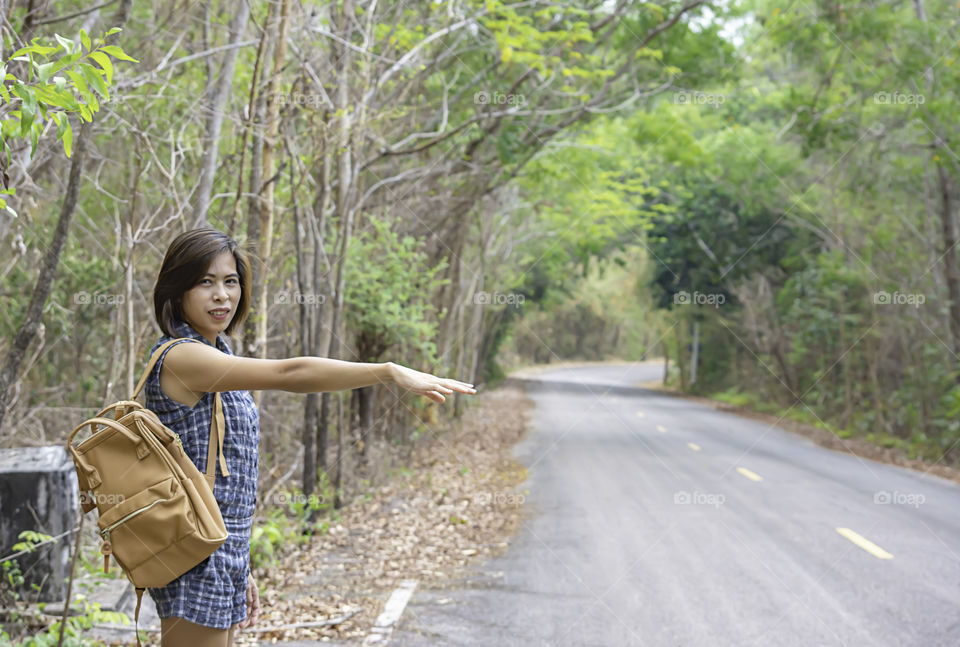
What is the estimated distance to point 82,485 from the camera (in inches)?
105

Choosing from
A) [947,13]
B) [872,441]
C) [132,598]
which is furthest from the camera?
[872,441]

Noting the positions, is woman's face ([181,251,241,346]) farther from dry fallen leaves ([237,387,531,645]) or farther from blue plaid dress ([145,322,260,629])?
dry fallen leaves ([237,387,531,645])

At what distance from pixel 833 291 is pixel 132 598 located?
20489 millimetres

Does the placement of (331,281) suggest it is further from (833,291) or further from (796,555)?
(833,291)

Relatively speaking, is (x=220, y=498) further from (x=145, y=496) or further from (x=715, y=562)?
(x=715, y=562)

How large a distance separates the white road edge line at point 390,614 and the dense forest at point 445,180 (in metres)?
2.34

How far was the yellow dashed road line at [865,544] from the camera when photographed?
8203 mm

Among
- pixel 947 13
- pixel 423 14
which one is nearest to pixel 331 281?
pixel 423 14

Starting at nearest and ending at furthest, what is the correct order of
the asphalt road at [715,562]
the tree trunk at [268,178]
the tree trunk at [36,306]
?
the tree trunk at [36,306] < the asphalt road at [715,562] < the tree trunk at [268,178]

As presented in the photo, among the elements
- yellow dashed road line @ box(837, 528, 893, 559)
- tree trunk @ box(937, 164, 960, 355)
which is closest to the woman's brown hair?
yellow dashed road line @ box(837, 528, 893, 559)

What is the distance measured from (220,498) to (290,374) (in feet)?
1.72

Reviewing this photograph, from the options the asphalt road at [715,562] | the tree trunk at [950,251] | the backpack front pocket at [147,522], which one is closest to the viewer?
the backpack front pocket at [147,522]

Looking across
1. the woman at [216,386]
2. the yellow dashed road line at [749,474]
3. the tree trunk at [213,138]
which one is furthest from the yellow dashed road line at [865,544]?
the woman at [216,386]

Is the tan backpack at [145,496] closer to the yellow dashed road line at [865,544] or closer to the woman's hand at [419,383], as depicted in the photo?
the woman's hand at [419,383]
